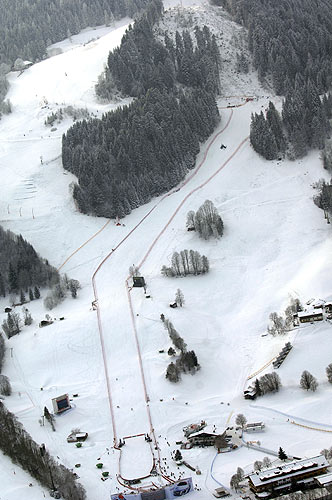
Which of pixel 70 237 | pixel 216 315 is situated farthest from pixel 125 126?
pixel 216 315

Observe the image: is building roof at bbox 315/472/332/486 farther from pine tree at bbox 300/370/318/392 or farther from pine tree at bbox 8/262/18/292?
pine tree at bbox 8/262/18/292

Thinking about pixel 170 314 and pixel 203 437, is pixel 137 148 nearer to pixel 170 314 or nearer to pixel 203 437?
pixel 170 314

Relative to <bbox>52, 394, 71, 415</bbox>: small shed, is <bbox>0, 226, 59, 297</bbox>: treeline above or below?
below

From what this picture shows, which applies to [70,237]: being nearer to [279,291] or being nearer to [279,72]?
[279,291]

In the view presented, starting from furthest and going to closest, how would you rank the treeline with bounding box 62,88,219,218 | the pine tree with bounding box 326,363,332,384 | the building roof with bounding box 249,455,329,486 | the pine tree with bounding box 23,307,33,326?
the treeline with bounding box 62,88,219,218 → the pine tree with bounding box 23,307,33,326 → the pine tree with bounding box 326,363,332,384 → the building roof with bounding box 249,455,329,486

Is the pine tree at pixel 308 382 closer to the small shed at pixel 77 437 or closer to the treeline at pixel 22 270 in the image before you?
the small shed at pixel 77 437

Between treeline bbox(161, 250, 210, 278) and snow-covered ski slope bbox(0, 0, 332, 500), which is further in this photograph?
treeline bbox(161, 250, 210, 278)

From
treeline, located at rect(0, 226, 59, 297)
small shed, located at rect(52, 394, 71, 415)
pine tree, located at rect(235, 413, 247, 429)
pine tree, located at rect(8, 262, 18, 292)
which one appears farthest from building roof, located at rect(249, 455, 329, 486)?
pine tree, located at rect(8, 262, 18, 292)

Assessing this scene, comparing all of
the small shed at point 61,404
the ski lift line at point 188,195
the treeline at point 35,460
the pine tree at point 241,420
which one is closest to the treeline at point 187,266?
the ski lift line at point 188,195
